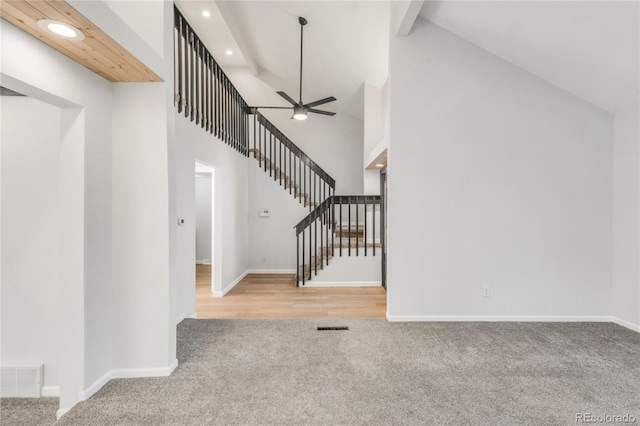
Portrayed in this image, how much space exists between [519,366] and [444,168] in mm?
2019

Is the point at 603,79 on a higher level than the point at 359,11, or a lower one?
lower

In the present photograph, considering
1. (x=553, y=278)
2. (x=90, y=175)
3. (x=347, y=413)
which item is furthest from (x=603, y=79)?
(x=90, y=175)

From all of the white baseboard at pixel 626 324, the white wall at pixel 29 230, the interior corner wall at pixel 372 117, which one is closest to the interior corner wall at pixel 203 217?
the interior corner wall at pixel 372 117

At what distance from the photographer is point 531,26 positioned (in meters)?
2.73

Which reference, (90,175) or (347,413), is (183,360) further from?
(90,175)

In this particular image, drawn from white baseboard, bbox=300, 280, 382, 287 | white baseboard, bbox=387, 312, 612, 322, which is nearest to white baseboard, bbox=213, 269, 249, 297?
white baseboard, bbox=300, 280, 382, 287

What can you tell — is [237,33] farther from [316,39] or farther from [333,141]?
[333,141]

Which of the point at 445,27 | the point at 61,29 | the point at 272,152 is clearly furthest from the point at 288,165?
the point at 61,29

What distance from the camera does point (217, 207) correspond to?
4.86 metres

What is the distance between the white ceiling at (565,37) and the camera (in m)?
2.38

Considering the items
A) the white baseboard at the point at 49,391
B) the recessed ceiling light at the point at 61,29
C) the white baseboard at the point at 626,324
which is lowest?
the white baseboard at the point at 49,391

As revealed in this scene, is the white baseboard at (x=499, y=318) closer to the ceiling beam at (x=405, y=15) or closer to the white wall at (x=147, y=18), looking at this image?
the ceiling beam at (x=405, y=15)

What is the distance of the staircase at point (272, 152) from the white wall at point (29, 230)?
1368 mm

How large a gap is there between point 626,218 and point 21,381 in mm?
5961
